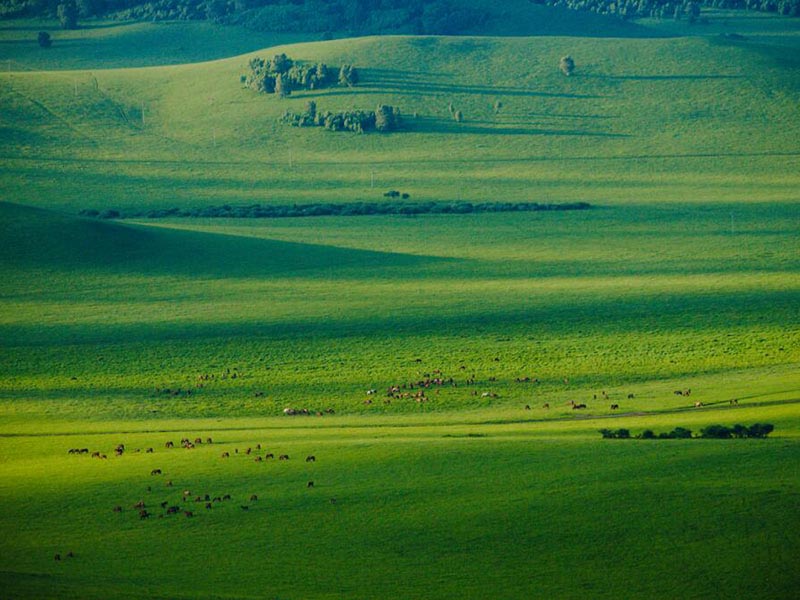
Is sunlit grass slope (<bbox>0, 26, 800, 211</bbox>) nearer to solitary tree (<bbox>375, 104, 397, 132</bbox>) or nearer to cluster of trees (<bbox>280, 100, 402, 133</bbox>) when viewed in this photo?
cluster of trees (<bbox>280, 100, 402, 133</bbox>)

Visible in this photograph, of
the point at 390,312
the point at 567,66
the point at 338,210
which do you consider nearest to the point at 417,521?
the point at 390,312

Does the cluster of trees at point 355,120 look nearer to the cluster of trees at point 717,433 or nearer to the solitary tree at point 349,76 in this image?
the solitary tree at point 349,76

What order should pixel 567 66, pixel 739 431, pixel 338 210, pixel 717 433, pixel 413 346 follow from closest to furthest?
pixel 739 431
pixel 717 433
pixel 413 346
pixel 338 210
pixel 567 66

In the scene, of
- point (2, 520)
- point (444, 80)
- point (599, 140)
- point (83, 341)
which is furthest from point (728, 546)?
point (444, 80)

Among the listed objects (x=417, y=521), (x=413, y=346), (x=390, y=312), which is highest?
(x=417, y=521)

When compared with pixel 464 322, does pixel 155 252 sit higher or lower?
lower

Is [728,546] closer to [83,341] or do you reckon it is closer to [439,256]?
[83,341]

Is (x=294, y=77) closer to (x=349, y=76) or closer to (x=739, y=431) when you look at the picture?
(x=349, y=76)
